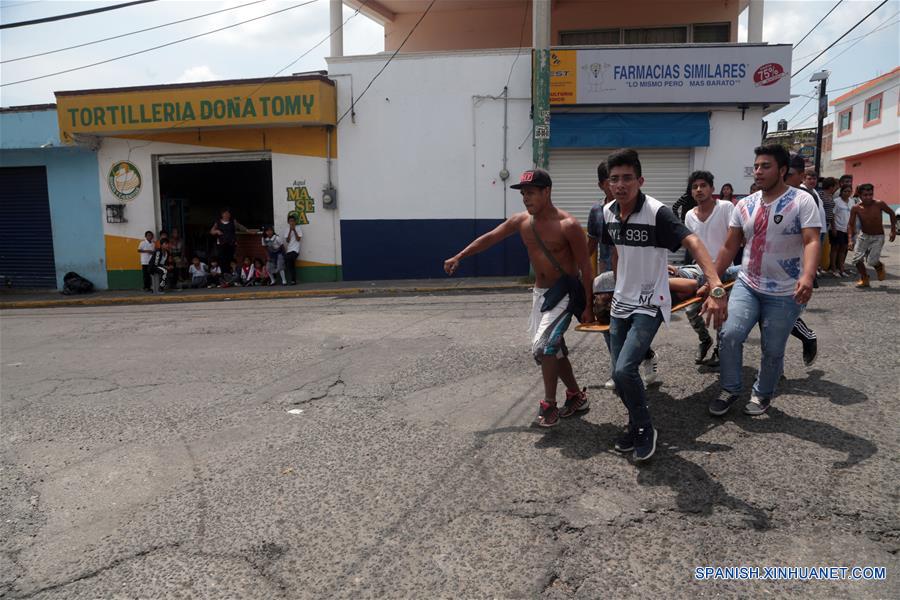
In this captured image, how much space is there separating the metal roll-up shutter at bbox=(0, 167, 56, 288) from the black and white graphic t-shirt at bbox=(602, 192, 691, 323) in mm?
17037

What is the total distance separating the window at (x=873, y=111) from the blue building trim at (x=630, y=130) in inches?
1097

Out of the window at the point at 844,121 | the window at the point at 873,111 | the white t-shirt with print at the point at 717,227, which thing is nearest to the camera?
the white t-shirt with print at the point at 717,227

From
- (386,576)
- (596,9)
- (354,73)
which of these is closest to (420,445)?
(386,576)

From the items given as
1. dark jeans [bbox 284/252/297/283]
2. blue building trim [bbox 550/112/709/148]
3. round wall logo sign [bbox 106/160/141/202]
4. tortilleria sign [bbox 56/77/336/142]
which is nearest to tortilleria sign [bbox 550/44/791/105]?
blue building trim [bbox 550/112/709/148]

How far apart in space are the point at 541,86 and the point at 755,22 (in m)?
5.77

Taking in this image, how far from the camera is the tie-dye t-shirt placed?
4262mm

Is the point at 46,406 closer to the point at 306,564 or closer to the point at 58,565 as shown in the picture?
the point at 58,565

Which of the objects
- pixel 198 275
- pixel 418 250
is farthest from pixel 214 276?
pixel 418 250

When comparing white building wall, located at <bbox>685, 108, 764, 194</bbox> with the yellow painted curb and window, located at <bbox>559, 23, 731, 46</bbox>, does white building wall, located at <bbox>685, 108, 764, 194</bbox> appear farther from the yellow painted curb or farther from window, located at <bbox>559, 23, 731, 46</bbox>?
the yellow painted curb

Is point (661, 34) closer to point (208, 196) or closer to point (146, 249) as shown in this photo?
point (208, 196)

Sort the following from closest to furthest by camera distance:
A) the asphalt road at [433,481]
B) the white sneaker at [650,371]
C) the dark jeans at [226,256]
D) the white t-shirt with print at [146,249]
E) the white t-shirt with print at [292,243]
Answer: the asphalt road at [433,481] → the white sneaker at [650,371] → the white t-shirt with print at [292,243] → the white t-shirt with print at [146,249] → the dark jeans at [226,256]

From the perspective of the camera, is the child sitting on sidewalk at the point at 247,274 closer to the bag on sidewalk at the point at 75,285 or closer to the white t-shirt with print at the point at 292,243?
the white t-shirt with print at the point at 292,243

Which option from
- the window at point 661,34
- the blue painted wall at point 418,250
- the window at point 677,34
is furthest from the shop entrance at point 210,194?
the window at point 661,34

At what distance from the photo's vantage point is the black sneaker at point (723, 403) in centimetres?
451
